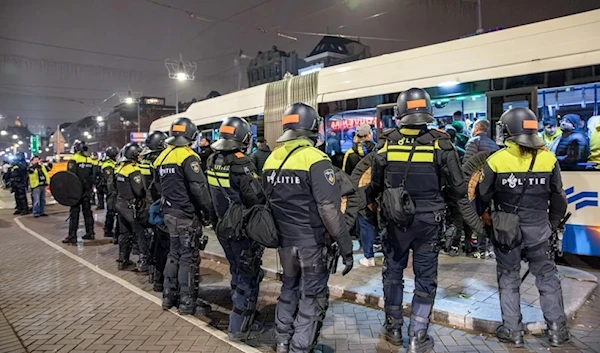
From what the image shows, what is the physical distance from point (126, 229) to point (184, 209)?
3.01 meters

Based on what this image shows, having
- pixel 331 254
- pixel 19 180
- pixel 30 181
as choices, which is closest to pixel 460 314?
pixel 331 254

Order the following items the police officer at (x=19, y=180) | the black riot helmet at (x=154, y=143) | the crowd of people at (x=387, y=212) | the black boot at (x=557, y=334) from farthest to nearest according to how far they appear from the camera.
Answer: the police officer at (x=19, y=180), the black riot helmet at (x=154, y=143), the black boot at (x=557, y=334), the crowd of people at (x=387, y=212)

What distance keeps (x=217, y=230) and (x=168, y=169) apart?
4.23 ft

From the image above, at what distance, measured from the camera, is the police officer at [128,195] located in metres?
6.90

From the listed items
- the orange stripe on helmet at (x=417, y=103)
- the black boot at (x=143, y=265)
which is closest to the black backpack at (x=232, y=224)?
the orange stripe on helmet at (x=417, y=103)

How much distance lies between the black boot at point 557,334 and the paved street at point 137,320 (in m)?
0.09

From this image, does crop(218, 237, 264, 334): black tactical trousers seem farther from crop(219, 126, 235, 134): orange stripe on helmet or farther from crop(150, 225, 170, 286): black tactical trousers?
crop(150, 225, 170, 286): black tactical trousers

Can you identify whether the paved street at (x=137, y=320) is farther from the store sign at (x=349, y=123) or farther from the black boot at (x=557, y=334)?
the store sign at (x=349, y=123)

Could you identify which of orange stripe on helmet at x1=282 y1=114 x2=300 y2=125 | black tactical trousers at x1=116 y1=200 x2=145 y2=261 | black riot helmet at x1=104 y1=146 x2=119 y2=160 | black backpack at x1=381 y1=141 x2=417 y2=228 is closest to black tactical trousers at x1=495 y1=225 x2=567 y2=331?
black backpack at x1=381 y1=141 x2=417 y2=228

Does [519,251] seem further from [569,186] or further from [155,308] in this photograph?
[155,308]

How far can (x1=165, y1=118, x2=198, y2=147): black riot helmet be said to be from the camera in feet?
17.0

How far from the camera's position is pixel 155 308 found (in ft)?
17.6

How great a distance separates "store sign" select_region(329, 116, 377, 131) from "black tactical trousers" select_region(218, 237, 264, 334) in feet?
14.0

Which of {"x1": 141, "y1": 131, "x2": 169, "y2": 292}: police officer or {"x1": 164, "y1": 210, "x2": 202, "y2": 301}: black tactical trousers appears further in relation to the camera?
{"x1": 141, "y1": 131, "x2": 169, "y2": 292}: police officer
